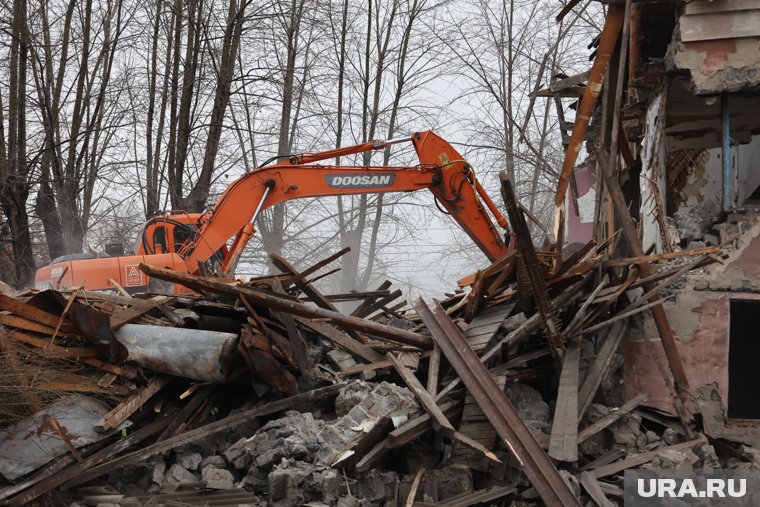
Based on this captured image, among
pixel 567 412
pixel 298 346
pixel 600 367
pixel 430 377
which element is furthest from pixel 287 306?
pixel 600 367

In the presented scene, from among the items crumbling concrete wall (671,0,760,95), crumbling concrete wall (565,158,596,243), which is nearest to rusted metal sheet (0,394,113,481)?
crumbling concrete wall (671,0,760,95)

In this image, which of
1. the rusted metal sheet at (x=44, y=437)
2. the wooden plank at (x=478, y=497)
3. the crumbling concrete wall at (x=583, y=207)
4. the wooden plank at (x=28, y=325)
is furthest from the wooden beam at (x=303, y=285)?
the crumbling concrete wall at (x=583, y=207)

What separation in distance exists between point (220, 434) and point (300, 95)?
61.1 ft

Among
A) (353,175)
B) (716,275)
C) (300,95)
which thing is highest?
(300,95)

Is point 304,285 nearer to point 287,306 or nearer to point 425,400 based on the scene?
point 287,306

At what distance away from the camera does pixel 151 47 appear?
20.8 metres

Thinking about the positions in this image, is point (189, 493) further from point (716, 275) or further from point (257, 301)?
point (716, 275)

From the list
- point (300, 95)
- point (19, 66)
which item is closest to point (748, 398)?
point (19, 66)

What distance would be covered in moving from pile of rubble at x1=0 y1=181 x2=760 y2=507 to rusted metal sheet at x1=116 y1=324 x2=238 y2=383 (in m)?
0.01

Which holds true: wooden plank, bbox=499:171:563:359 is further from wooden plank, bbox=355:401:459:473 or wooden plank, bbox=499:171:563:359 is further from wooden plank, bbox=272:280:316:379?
wooden plank, bbox=272:280:316:379

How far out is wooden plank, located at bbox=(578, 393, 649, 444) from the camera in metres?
5.91

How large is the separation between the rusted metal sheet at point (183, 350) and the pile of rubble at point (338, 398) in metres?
0.01

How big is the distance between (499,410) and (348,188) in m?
5.33

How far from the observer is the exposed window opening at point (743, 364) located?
883 centimetres
